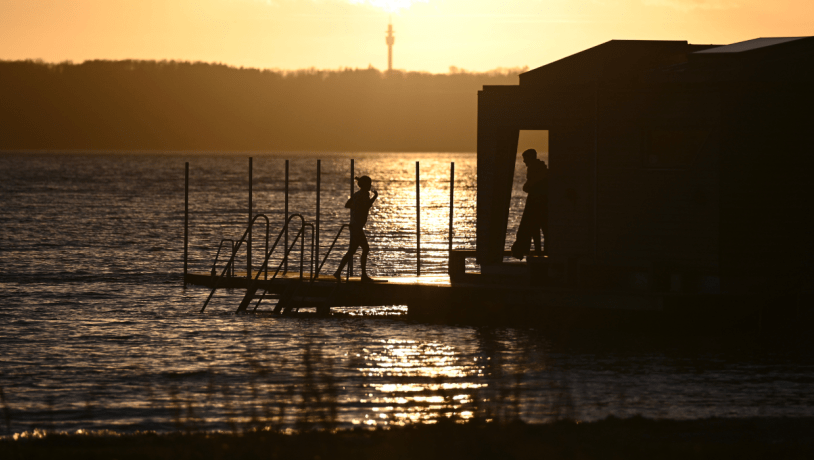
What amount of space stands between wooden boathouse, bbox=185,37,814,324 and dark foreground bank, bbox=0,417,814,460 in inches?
304

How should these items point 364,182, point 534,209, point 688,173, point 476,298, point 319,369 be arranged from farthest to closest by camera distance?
1. point 534,209
2. point 476,298
3. point 364,182
4. point 688,173
5. point 319,369

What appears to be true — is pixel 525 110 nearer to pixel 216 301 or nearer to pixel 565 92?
pixel 565 92

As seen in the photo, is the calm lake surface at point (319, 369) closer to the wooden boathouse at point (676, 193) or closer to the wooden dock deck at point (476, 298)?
the wooden dock deck at point (476, 298)

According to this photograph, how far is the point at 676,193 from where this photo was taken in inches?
685

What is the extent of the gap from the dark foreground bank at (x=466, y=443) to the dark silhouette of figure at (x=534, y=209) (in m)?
9.88

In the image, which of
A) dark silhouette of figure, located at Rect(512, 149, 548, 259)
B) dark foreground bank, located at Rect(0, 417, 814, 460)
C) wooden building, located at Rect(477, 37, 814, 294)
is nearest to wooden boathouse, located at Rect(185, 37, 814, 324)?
wooden building, located at Rect(477, 37, 814, 294)

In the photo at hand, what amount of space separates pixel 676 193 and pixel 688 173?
412mm

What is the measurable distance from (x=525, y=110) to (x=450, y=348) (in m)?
5.30

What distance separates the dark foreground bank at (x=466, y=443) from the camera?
7.96 m

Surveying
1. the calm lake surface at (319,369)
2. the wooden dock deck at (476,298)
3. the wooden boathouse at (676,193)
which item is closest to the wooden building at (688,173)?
the wooden boathouse at (676,193)

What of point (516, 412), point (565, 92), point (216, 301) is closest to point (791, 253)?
point (565, 92)

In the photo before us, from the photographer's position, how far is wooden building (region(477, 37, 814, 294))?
17.2 metres

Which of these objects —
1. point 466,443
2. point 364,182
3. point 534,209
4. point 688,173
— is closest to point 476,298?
point 534,209

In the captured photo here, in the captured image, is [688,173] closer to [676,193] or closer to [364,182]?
[676,193]
